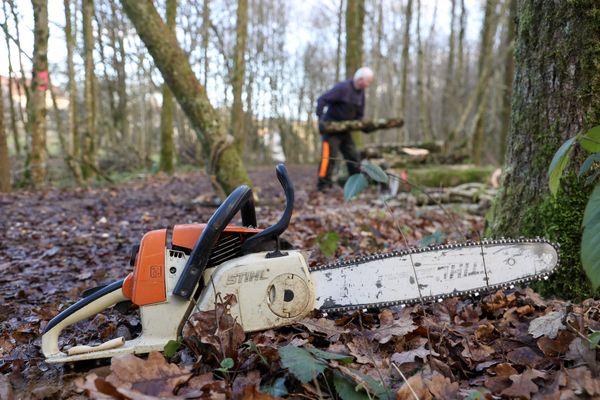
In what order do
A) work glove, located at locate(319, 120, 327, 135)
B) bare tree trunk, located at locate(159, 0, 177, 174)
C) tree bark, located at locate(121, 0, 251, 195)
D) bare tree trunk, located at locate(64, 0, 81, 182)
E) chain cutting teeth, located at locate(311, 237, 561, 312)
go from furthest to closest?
bare tree trunk, located at locate(159, 0, 177, 174), bare tree trunk, located at locate(64, 0, 81, 182), work glove, located at locate(319, 120, 327, 135), tree bark, located at locate(121, 0, 251, 195), chain cutting teeth, located at locate(311, 237, 561, 312)

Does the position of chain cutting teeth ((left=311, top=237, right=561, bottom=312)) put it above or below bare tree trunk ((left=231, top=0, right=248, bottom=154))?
below

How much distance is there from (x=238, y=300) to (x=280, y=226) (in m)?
0.33

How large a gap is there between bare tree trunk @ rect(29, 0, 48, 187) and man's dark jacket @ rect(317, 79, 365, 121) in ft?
17.9

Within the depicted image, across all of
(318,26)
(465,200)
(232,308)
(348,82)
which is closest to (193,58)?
(318,26)

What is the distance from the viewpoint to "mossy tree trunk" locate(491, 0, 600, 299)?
207 cm

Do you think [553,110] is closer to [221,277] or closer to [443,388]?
[443,388]

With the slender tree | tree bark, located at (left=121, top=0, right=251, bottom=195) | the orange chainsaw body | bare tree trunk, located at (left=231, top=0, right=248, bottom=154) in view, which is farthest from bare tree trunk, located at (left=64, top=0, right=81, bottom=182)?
the orange chainsaw body

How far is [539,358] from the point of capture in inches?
62.4

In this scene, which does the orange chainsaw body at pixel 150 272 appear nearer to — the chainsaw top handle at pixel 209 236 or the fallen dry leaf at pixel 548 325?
the chainsaw top handle at pixel 209 236

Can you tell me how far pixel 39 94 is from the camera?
9172 mm

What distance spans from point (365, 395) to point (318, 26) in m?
33.3

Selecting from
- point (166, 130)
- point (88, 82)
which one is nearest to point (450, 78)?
point (166, 130)

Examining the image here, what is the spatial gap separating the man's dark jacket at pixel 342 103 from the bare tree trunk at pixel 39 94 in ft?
17.9

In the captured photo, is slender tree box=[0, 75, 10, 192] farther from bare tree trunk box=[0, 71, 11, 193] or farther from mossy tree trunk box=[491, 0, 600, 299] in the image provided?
mossy tree trunk box=[491, 0, 600, 299]
